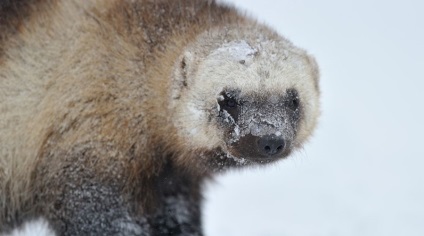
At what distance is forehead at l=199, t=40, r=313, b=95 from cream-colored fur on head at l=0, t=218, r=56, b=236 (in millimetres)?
1547

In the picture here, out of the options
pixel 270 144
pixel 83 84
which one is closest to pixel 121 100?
pixel 83 84

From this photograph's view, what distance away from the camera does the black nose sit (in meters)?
5.83

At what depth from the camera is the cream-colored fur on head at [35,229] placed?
6.41 m

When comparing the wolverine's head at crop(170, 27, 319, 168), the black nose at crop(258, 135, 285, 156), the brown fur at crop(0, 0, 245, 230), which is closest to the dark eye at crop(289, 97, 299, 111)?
the wolverine's head at crop(170, 27, 319, 168)

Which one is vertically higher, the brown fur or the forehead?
the forehead

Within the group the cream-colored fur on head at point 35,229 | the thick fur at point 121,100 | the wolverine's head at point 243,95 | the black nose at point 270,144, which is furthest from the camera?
the cream-colored fur on head at point 35,229

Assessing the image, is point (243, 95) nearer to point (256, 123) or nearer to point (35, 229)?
point (256, 123)

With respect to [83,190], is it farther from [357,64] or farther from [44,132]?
[357,64]

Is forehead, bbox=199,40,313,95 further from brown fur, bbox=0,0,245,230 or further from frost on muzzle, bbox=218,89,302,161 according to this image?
brown fur, bbox=0,0,245,230

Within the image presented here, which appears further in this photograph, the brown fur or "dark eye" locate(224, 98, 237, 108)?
the brown fur

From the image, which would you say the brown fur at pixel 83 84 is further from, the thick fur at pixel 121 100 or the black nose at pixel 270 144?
the black nose at pixel 270 144

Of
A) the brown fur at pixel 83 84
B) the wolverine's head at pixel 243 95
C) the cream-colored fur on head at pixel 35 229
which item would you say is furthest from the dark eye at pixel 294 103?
the cream-colored fur on head at pixel 35 229

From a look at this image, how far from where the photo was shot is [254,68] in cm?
602

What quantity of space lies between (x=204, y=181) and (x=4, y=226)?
5.09 ft
